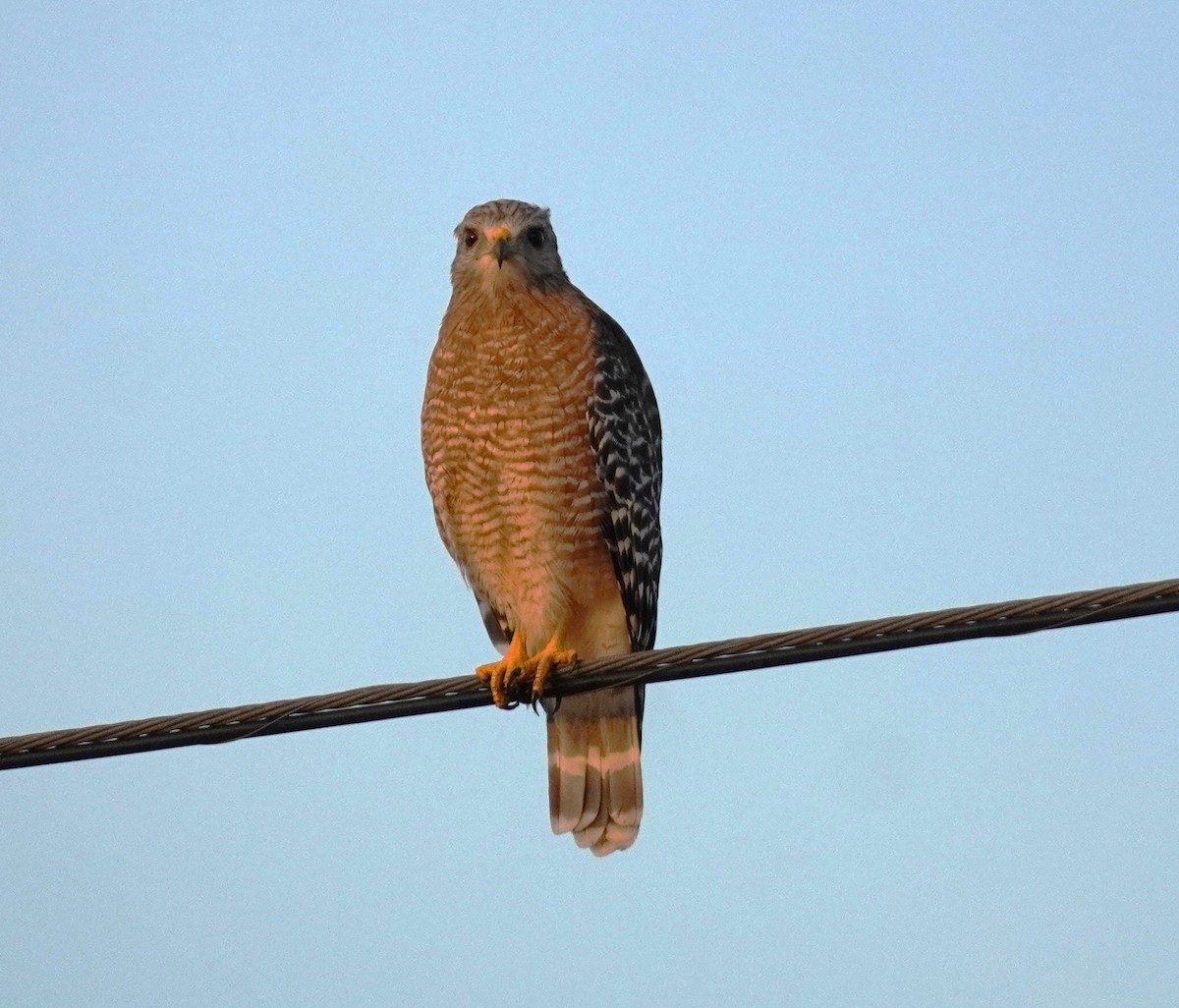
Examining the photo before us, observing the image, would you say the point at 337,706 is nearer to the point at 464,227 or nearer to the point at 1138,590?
the point at 1138,590

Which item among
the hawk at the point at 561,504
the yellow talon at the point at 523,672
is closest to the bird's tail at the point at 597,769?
the hawk at the point at 561,504

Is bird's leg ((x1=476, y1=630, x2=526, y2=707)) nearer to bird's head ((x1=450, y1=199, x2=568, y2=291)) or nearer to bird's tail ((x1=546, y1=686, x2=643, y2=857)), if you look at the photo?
bird's tail ((x1=546, y1=686, x2=643, y2=857))

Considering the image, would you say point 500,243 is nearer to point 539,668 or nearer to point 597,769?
point 539,668

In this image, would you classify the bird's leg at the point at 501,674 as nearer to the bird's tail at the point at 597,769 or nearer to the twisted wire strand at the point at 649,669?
the bird's tail at the point at 597,769

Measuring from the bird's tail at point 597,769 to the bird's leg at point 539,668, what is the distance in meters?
0.63

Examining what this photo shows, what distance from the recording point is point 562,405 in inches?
291

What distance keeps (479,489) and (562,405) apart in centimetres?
48

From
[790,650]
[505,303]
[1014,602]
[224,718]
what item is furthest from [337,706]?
[505,303]

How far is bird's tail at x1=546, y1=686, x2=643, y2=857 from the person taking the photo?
7.34 m

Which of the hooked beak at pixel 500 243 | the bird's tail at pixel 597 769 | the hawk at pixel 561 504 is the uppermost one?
the hooked beak at pixel 500 243

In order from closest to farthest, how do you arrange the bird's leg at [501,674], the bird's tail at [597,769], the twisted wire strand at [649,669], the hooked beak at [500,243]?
the twisted wire strand at [649,669], the bird's leg at [501,674], the bird's tail at [597,769], the hooked beak at [500,243]

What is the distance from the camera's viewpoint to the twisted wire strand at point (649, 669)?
442 cm

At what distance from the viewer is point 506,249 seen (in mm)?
7875

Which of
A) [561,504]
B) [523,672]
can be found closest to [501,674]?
[523,672]
